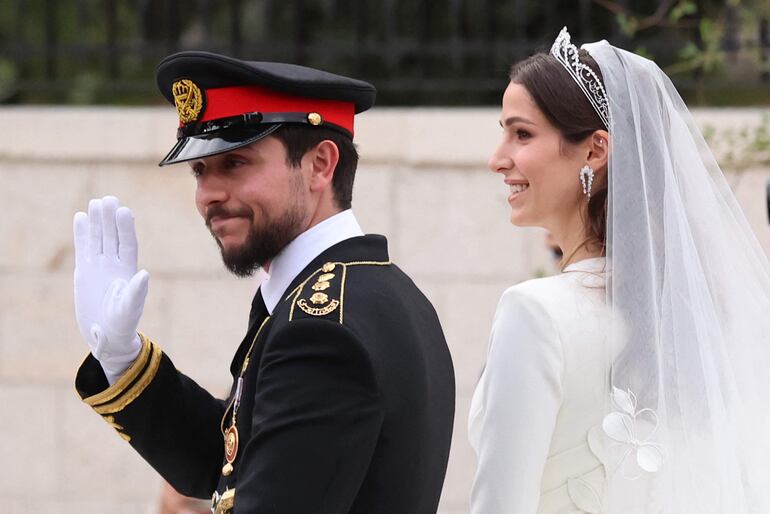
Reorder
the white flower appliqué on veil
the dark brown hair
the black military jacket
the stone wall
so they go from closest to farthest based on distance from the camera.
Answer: the black military jacket → the white flower appliqué on veil → the dark brown hair → the stone wall

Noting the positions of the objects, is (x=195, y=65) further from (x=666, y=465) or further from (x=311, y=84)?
(x=666, y=465)

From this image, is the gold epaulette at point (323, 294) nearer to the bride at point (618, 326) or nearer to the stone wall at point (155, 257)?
the bride at point (618, 326)

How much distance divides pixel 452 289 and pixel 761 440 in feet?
10.8

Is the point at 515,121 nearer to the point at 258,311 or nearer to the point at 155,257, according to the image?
the point at 258,311

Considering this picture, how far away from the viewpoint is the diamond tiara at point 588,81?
234 cm

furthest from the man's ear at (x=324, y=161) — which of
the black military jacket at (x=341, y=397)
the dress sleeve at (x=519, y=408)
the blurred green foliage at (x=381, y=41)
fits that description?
the blurred green foliage at (x=381, y=41)

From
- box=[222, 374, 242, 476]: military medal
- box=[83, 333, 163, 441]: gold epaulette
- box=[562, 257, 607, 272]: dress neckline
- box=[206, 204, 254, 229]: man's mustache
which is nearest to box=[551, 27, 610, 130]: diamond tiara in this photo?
box=[562, 257, 607, 272]: dress neckline

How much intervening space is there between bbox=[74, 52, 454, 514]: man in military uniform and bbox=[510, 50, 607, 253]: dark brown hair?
0.35 meters

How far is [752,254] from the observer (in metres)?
2.52

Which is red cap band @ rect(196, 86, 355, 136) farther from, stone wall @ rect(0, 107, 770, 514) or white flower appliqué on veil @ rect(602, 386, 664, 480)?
stone wall @ rect(0, 107, 770, 514)

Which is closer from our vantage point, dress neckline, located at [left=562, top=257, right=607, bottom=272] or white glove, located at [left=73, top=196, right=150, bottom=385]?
dress neckline, located at [left=562, top=257, right=607, bottom=272]

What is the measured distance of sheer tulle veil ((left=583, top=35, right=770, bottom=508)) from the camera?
2230mm

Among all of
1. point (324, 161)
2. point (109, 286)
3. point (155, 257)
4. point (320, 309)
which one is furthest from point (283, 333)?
point (155, 257)

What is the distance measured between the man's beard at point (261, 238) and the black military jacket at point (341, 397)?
69 millimetres
